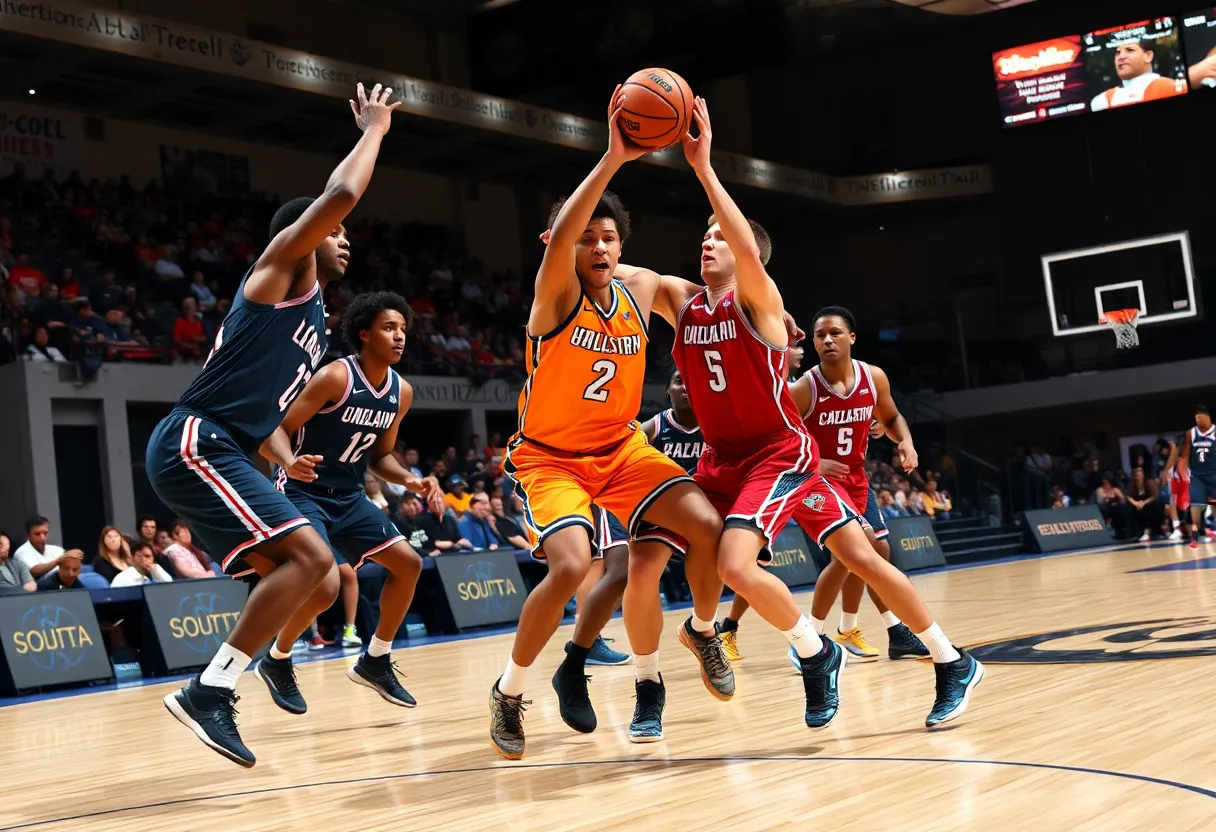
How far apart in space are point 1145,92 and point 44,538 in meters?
23.5

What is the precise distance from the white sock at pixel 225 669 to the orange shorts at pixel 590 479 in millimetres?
1060

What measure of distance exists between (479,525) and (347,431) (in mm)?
7674

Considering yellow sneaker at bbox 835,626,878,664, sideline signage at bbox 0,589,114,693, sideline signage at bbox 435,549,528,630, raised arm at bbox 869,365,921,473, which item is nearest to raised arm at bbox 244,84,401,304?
raised arm at bbox 869,365,921,473

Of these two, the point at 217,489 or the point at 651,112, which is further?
the point at 217,489

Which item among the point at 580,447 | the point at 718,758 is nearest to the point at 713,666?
the point at 718,758

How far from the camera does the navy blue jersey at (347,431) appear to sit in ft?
20.0

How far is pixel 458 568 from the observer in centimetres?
1254

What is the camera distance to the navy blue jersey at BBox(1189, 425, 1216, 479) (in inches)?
608

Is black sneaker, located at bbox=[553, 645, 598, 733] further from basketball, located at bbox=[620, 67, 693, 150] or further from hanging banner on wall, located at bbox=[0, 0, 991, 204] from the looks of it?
hanging banner on wall, located at bbox=[0, 0, 991, 204]

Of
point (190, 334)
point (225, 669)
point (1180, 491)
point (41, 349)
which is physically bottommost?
point (1180, 491)

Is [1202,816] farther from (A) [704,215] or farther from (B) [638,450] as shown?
(A) [704,215]

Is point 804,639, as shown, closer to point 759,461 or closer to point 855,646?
point 759,461

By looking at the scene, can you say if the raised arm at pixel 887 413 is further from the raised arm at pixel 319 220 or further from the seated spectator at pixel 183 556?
the seated spectator at pixel 183 556

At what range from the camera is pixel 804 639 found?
181 inches
